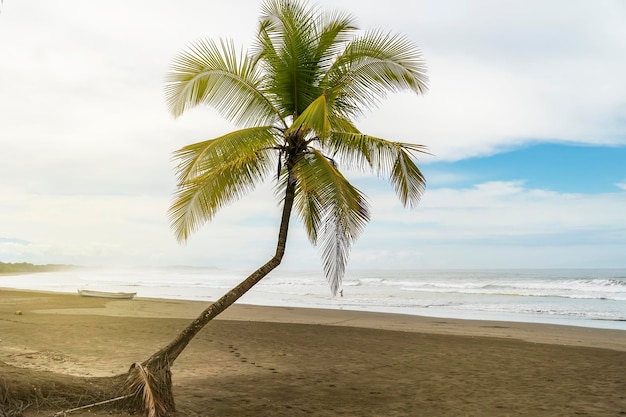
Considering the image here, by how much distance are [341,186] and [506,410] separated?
3.62 m

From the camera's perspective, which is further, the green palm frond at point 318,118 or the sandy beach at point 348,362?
the sandy beach at point 348,362

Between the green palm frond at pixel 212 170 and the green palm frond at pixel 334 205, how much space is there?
0.72 metres

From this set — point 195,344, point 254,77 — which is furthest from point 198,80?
point 195,344

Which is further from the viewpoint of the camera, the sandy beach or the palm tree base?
the sandy beach

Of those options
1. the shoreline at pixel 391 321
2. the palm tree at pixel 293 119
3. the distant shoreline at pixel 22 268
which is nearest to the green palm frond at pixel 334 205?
the palm tree at pixel 293 119

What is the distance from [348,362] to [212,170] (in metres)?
4.74

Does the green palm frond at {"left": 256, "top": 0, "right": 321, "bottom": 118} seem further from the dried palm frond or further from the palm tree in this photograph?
the dried palm frond

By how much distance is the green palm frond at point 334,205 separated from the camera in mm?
7699

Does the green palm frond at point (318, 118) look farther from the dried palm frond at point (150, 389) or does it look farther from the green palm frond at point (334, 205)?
the dried palm frond at point (150, 389)

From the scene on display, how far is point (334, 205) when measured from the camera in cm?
783

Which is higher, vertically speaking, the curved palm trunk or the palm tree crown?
the palm tree crown

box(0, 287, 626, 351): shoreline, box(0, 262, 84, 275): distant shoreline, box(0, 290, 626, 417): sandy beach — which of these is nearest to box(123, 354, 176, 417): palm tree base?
box(0, 290, 626, 417): sandy beach

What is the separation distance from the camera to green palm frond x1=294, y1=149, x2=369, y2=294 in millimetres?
7699

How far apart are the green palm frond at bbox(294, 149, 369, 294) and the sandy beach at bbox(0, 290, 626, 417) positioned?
1883 mm
